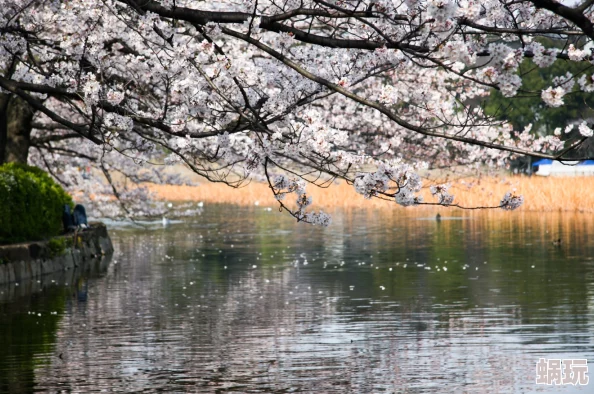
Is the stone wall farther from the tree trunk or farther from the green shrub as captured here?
the tree trunk

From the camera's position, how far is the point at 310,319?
43.1 ft

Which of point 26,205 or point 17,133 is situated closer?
point 26,205

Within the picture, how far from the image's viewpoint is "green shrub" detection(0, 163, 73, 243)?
18562 mm

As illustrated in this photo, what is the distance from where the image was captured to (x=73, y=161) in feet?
89.7

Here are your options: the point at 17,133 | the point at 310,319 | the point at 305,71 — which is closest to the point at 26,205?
the point at 17,133

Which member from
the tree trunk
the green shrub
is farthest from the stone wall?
the tree trunk

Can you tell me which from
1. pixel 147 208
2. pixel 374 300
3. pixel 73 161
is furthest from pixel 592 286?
pixel 73 161

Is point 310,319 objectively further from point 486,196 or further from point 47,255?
point 486,196

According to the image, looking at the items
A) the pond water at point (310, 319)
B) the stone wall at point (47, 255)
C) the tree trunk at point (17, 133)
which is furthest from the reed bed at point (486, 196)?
the pond water at point (310, 319)

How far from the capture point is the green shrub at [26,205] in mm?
18562

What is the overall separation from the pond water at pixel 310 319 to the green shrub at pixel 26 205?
103 cm

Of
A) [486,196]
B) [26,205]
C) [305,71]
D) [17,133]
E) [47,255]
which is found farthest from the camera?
[486,196]

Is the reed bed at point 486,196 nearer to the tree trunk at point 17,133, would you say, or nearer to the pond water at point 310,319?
the tree trunk at point 17,133

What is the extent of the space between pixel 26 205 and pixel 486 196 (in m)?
24.2
